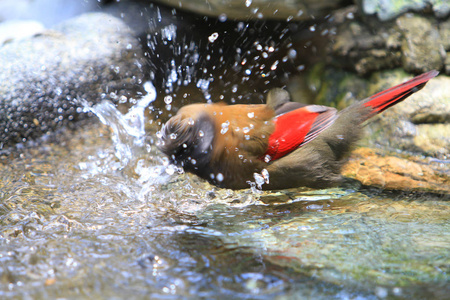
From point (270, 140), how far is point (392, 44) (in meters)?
2.52

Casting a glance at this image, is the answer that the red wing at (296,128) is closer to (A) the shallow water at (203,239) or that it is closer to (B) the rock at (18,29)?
(A) the shallow water at (203,239)

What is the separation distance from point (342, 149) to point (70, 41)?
3646mm

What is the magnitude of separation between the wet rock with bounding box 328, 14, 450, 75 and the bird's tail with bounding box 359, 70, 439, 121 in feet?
4.52

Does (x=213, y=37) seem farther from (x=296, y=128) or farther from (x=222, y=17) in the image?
(x=296, y=128)

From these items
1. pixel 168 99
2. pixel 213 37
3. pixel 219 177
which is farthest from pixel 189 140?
pixel 213 37

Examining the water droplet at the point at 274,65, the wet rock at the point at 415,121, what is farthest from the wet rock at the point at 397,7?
the water droplet at the point at 274,65

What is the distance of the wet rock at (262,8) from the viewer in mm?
5094

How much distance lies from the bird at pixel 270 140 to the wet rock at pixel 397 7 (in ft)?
5.19

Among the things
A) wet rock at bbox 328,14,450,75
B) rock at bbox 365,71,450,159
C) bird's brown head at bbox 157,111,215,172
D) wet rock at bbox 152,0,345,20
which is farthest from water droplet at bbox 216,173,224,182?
wet rock at bbox 328,14,450,75

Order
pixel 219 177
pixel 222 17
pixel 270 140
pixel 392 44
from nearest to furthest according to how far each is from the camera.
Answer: pixel 219 177, pixel 270 140, pixel 392 44, pixel 222 17

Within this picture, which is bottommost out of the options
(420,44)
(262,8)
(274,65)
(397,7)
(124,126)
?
(124,126)

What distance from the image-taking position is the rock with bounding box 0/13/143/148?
4.73m

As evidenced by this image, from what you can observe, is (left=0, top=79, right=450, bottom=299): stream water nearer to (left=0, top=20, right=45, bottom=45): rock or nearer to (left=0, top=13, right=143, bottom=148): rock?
(left=0, top=13, right=143, bottom=148): rock

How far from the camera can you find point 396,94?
3568 mm
